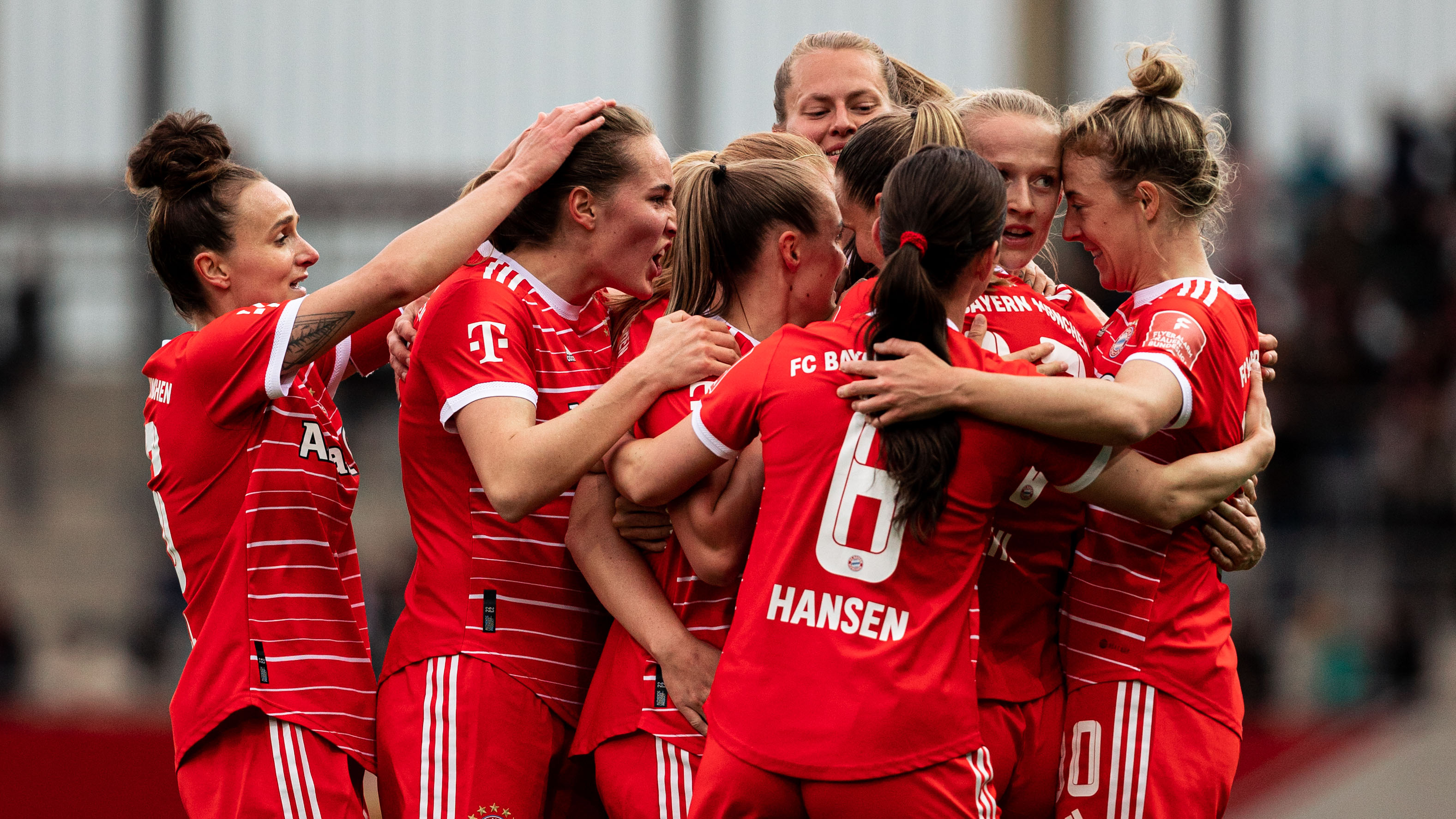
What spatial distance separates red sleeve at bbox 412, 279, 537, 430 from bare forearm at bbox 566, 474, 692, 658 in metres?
0.23

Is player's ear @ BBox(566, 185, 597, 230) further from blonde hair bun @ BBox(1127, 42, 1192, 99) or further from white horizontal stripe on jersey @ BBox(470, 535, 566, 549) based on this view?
blonde hair bun @ BBox(1127, 42, 1192, 99)

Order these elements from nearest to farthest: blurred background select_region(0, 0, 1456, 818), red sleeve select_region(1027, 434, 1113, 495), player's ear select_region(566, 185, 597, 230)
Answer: red sleeve select_region(1027, 434, 1113, 495), player's ear select_region(566, 185, 597, 230), blurred background select_region(0, 0, 1456, 818)

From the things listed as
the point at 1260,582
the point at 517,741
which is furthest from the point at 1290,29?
the point at 517,741

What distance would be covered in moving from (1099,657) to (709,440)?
0.93 m

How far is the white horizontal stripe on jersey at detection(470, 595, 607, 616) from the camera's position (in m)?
2.95

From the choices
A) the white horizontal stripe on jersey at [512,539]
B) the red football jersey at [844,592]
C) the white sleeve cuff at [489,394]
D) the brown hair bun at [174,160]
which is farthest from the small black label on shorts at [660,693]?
→ the brown hair bun at [174,160]

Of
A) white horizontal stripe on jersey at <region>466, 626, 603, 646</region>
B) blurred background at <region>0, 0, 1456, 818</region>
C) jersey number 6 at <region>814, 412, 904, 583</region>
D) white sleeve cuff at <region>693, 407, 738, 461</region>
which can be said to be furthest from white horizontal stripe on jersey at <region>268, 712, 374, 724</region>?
blurred background at <region>0, 0, 1456, 818</region>

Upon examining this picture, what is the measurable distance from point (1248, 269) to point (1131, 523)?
7.55 m


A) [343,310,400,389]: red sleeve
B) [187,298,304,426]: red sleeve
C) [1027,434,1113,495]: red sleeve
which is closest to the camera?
[1027,434,1113,495]: red sleeve

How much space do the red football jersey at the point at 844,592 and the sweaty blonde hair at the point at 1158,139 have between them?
0.68 m

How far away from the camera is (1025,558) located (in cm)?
296

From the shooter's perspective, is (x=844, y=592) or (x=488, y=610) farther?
(x=488, y=610)

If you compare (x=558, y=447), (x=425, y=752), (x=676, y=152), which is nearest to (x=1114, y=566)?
(x=558, y=447)

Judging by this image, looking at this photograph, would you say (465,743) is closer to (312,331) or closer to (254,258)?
(312,331)
